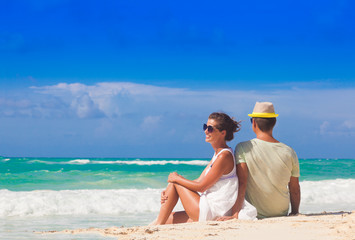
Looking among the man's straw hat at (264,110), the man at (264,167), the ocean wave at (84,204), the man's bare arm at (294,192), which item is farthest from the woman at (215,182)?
the ocean wave at (84,204)

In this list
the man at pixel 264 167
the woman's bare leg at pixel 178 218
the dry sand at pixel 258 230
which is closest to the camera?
the dry sand at pixel 258 230

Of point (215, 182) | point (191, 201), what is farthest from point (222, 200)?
point (191, 201)

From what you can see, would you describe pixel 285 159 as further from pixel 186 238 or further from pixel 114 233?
pixel 114 233

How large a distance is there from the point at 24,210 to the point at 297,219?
455cm

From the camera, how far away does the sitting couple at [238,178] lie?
13.7 feet

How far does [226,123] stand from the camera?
4.19m

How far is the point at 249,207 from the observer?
168 inches

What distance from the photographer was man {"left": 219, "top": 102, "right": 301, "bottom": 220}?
4.26m

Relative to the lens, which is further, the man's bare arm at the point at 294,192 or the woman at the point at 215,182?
the man's bare arm at the point at 294,192

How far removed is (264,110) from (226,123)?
41 centimetres

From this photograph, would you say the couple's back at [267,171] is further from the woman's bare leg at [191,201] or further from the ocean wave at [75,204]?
the ocean wave at [75,204]

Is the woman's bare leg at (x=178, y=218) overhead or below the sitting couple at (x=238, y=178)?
below

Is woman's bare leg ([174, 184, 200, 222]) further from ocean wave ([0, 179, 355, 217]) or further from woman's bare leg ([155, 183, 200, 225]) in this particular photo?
ocean wave ([0, 179, 355, 217])

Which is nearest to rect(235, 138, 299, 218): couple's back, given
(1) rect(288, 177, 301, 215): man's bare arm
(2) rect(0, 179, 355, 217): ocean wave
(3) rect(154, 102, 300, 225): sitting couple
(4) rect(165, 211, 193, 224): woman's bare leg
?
(3) rect(154, 102, 300, 225): sitting couple
